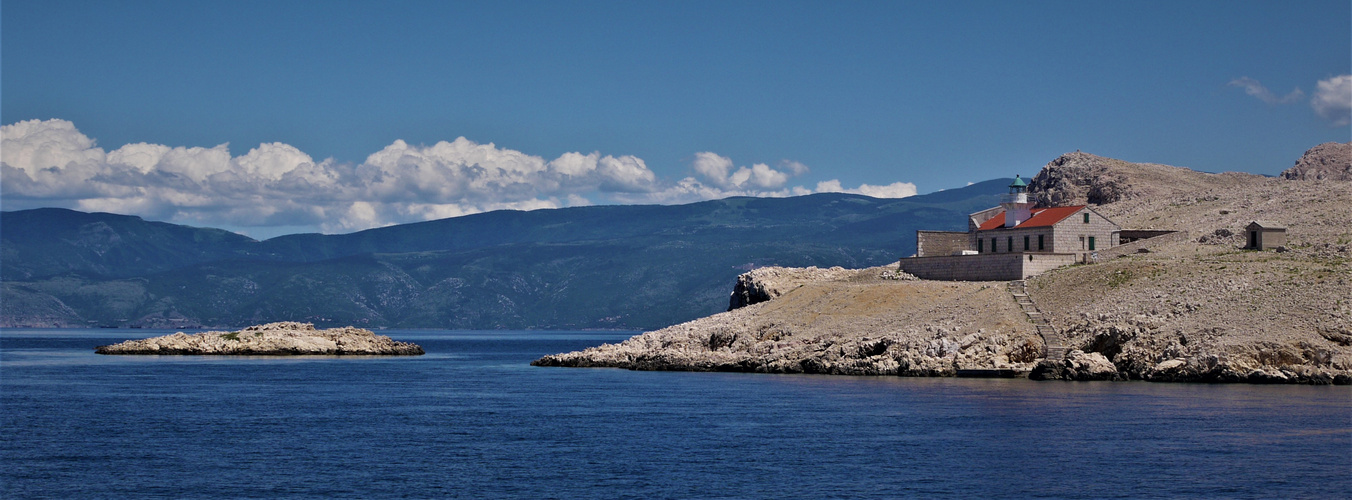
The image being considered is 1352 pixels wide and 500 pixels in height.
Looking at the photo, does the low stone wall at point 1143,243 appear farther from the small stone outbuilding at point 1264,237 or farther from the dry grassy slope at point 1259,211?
the small stone outbuilding at point 1264,237

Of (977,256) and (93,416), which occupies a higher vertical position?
(977,256)

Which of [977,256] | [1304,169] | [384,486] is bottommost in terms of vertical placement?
[384,486]

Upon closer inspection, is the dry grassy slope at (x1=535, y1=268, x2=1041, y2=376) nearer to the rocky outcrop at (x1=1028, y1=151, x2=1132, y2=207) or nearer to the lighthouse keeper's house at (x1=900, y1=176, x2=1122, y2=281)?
the lighthouse keeper's house at (x1=900, y1=176, x2=1122, y2=281)

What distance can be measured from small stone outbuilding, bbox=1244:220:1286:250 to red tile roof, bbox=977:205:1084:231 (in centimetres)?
1232

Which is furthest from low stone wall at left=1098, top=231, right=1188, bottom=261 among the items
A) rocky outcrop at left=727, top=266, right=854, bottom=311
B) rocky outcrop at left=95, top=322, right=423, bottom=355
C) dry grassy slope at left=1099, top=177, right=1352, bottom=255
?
rocky outcrop at left=95, top=322, right=423, bottom=355

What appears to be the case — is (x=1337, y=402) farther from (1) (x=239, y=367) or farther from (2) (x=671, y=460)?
(1) (x=239, y=367)

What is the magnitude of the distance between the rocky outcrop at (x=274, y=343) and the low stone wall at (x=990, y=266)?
62.5 meters

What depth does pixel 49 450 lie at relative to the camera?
48.1 m

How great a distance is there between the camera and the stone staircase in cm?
7731

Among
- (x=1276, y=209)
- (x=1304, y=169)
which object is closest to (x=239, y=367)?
(x=1276, y=209)

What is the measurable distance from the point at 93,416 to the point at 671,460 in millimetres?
31361

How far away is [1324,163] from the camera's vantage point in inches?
5920

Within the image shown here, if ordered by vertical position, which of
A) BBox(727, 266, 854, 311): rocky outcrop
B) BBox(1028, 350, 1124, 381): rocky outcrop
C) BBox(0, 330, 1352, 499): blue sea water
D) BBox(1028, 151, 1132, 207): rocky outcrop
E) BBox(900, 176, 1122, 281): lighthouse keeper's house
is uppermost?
BBox(1028, 151, 1132, 207): rocky outcrop

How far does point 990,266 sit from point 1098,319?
52.3ft
